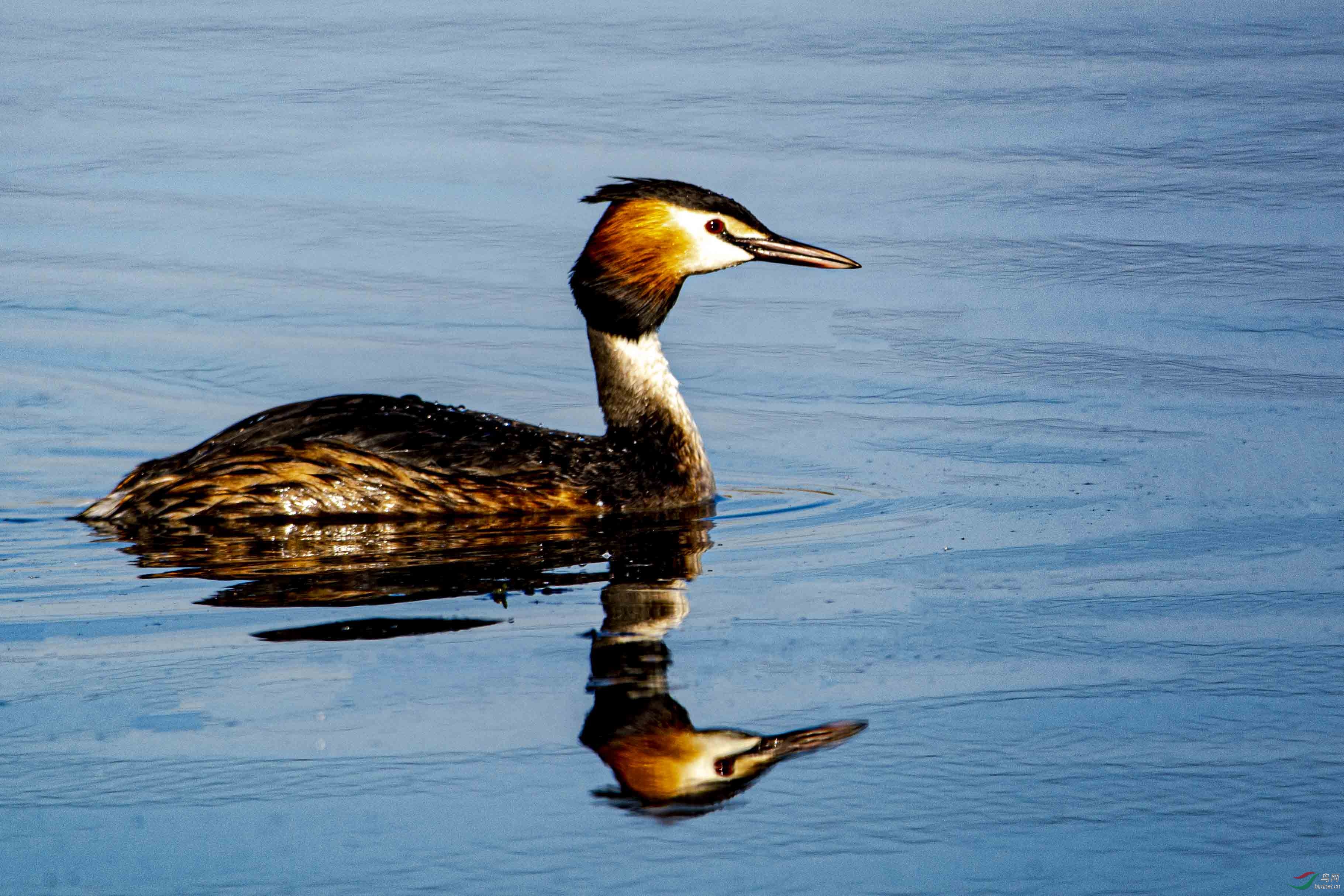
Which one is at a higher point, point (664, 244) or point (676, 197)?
point (676, 197)

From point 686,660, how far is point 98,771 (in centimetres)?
181

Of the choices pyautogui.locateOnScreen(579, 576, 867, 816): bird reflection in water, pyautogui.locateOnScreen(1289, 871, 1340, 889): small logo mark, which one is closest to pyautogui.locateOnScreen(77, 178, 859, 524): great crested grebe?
pyautogui.locateOnScreen(579, 576, 867, 816): bird reflection in water

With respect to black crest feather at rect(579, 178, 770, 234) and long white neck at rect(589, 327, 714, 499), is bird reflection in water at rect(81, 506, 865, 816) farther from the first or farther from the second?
black crest feather at rect(579, 178, 770, 234)

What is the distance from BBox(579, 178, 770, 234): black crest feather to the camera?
9.23m

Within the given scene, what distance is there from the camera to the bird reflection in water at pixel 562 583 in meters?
5.37

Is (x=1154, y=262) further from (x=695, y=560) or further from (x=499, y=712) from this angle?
(x=499, y=712)

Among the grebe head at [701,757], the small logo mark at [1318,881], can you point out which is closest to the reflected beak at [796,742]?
the grebe head at [701,757]

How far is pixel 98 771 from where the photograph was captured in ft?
17.3

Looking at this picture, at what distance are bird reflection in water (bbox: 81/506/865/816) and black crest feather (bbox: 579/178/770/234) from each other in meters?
1.37

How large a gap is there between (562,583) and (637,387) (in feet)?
7.47

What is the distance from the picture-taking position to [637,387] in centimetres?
946

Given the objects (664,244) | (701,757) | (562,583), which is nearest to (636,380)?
(664,244)

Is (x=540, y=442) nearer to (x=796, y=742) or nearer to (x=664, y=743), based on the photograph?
(x=664, y=743)

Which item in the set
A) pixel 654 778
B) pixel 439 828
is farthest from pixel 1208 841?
pixel 439 828
